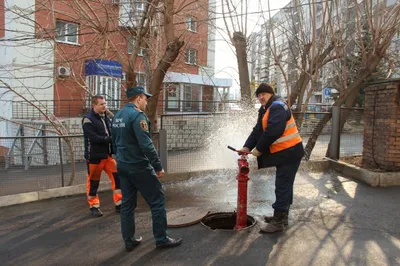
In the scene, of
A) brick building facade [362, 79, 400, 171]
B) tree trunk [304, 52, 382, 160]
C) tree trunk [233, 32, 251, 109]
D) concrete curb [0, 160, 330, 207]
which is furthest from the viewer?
tree trunk [233, 32, 251, 109]

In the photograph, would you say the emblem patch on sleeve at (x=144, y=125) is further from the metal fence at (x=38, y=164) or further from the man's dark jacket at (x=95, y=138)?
the metal fence at (x=38, y=164)

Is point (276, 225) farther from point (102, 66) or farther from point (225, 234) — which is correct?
point (102, 66)

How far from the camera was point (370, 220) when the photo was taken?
4430 millimetres

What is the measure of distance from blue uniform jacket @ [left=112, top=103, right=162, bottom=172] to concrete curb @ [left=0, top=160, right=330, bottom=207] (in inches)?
113

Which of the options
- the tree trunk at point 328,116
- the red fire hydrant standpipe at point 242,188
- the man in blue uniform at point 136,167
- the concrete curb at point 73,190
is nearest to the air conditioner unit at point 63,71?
the concrete curb at point 73,190

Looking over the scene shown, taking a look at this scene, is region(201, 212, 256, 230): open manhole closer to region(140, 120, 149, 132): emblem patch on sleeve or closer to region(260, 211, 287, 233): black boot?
region(260, 211, 287, 233): black boot

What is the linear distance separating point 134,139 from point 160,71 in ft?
11.8

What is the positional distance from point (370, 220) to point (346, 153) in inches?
152

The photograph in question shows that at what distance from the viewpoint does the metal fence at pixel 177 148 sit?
22.5ft

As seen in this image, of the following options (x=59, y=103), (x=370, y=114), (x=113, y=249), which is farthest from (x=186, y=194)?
(x=59, y=103)

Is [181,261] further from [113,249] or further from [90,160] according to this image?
[90,160]

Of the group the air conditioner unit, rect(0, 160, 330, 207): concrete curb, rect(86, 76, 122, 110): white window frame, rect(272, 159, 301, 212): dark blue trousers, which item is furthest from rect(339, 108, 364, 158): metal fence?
rect(86, 76, 122, 110): white window frame

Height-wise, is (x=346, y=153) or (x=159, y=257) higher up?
(x=346, y=153)

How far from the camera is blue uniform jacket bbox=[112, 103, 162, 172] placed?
346 cm
